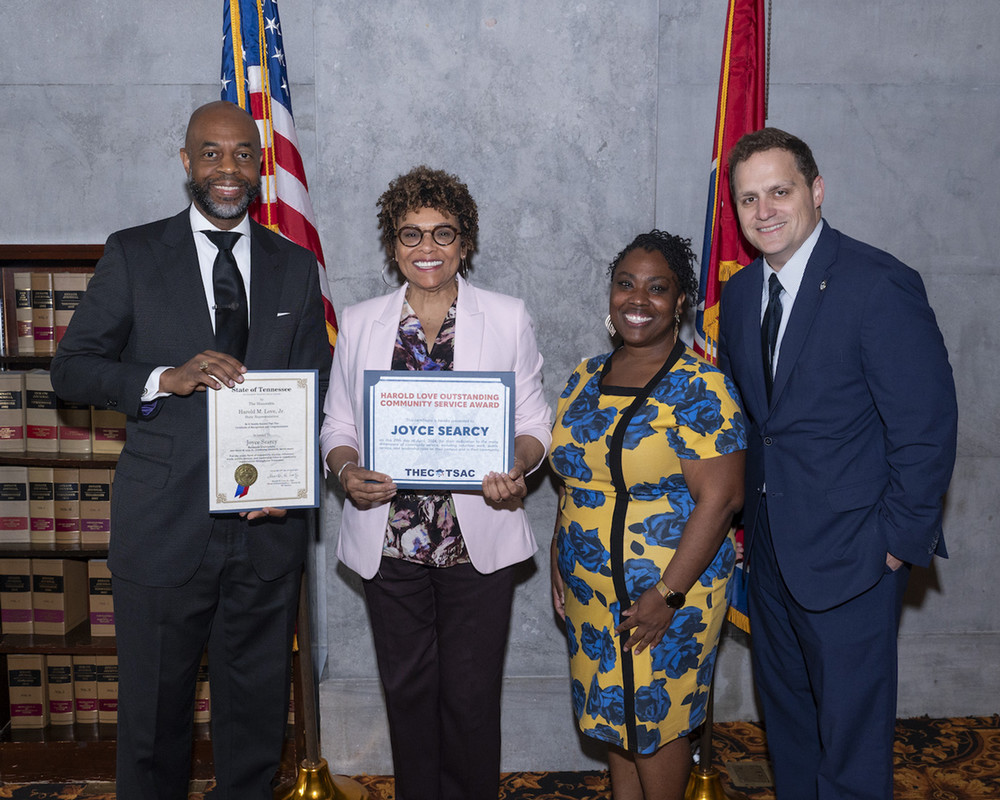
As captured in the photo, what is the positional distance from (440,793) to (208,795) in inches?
33.9

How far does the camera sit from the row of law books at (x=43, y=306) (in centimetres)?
348

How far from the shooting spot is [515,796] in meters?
3.37

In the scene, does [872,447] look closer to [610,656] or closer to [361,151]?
[610,656]

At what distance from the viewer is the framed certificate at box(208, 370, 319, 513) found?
2238 mm

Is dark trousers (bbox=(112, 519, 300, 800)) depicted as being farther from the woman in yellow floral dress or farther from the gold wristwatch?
the gold wristwatch

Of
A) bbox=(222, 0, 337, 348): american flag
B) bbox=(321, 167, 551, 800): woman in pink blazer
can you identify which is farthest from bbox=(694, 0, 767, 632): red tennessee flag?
bbox=(222, 0, 337, 348): american flag

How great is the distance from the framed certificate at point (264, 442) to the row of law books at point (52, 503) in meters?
1.54

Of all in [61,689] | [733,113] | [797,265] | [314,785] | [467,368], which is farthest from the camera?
[61,689]

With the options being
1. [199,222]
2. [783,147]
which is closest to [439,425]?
[199,222]

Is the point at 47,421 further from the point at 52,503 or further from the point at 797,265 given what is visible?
the point at 797,265

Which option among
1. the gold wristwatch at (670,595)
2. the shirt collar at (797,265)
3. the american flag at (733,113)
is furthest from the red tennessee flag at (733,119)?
the gold wristwatch at (670,595)

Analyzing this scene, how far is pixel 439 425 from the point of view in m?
2.30

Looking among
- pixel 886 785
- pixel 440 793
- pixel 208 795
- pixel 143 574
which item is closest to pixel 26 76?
pixel 143 574

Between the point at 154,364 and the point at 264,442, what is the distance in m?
0.41
